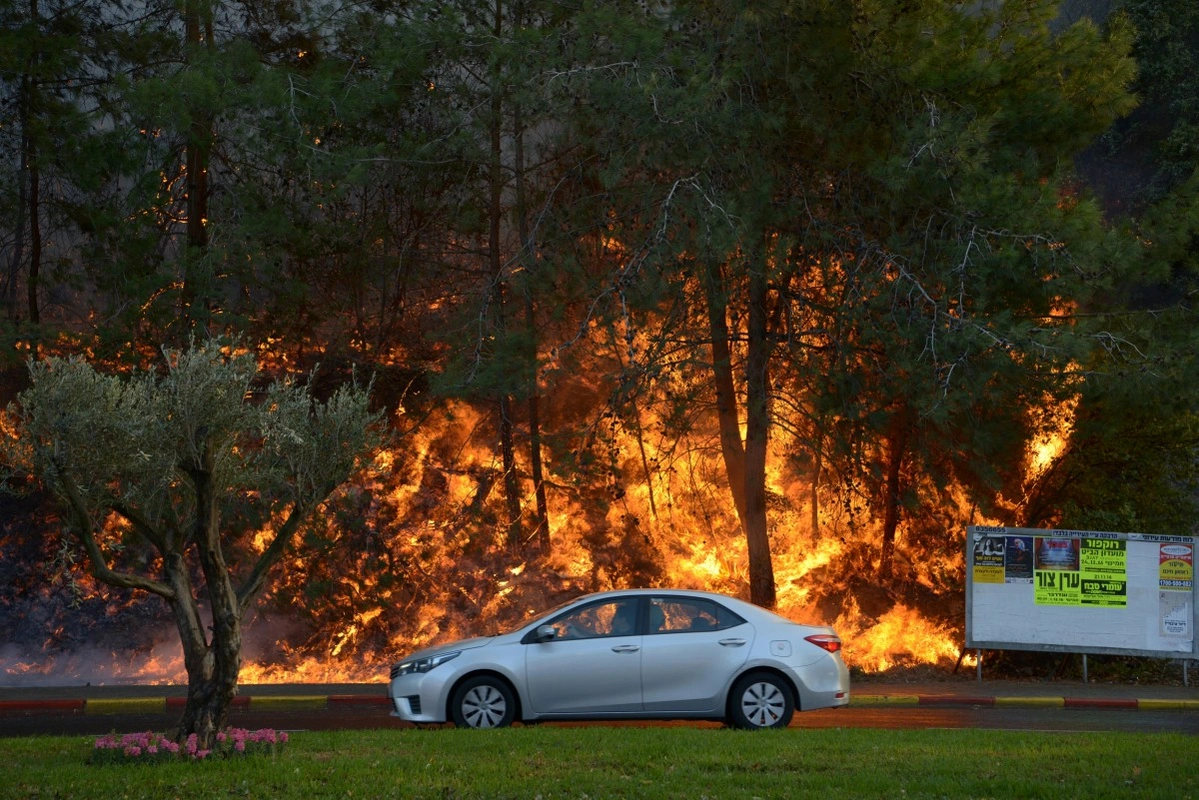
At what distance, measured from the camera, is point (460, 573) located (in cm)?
2369

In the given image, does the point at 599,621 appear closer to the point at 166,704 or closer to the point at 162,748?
the point at 162,748

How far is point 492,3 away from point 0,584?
13924 millimetres

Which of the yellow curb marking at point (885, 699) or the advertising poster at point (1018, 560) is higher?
the advertising poster at point (1018, 560)

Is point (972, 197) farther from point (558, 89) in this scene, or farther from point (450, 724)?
point (450, 724)

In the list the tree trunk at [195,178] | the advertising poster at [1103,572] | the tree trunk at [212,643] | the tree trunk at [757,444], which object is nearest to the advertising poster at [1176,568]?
the advertising poster at [1103,572]

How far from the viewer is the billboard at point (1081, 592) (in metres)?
17.3

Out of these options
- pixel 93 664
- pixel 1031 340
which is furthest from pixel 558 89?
pixel 93 664

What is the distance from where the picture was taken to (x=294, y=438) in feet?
32.0

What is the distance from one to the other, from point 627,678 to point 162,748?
4.39 meters

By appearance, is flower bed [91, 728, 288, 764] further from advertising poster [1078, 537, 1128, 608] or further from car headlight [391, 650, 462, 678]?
advertising poster [1078, 537, 1128, 608]

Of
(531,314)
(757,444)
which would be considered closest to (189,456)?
(531,314)

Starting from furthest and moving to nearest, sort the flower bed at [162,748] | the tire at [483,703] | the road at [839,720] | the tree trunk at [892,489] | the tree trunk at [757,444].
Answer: the tree trunk at [892,489] → the tree trunk at [757,444] → the road at [839,720] → the tire at [483,703] → the flower bed at [162,748]

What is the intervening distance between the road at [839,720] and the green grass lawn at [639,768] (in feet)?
8.10

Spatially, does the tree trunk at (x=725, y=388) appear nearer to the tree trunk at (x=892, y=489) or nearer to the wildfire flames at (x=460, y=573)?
the wildfire flames at (x=460, y=573)
